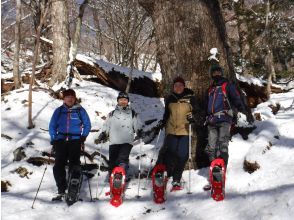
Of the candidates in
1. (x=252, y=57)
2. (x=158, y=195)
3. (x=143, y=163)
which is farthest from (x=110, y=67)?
(x=252, y=57)

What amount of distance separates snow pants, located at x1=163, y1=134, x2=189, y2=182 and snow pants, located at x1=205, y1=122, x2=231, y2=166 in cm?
43

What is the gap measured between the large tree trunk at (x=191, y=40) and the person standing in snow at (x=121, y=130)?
3.53 ft

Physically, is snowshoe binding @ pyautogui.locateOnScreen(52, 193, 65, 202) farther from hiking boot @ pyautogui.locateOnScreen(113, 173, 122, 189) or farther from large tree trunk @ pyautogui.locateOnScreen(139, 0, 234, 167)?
large tree trunk @ pyautogui.locateOnScreen(139, 0, 234, 167)

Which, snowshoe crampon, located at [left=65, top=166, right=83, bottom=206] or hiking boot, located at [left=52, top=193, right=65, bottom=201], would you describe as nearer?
snowshoe crampon, located at [left=65, top=166, right=83, bottom=206]

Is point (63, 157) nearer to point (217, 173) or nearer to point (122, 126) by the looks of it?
point (122, 126)

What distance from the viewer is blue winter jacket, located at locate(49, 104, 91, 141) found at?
6.82 m

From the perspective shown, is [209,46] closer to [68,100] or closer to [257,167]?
[257,167]

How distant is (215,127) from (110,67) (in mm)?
8552

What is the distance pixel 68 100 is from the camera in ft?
22.8

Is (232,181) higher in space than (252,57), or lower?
lower

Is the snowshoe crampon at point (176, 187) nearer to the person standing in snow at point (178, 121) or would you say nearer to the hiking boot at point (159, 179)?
the person standing in snow at point (178, 121)

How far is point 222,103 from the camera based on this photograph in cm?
636

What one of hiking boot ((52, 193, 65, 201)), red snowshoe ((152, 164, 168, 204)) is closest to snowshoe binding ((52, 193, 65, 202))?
hiking boot ((52, 193, 65, 201))

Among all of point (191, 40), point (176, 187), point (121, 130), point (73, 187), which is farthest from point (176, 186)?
point (191, 40)
